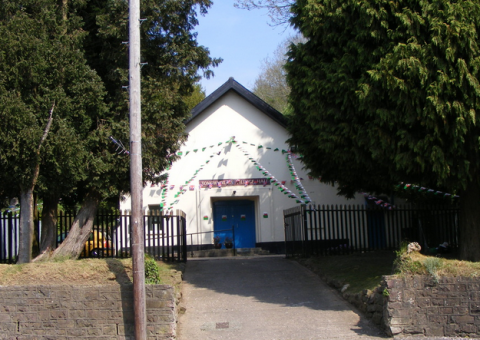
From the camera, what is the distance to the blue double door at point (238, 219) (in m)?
21.4

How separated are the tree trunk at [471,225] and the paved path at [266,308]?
2.83m

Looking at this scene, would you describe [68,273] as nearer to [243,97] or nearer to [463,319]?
[463,319]

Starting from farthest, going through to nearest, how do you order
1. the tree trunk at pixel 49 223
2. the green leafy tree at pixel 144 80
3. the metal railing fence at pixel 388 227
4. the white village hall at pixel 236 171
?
the white village hall at pixel 236 171 < the metal railing fence at pixel 388 227 < the tree trunk at pixel 49 223 < the green leafy tree at pixel 144 80

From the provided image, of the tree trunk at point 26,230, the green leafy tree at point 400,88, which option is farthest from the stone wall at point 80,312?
the green leafy tree at point 400,88

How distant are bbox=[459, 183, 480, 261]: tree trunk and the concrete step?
33.3 ft

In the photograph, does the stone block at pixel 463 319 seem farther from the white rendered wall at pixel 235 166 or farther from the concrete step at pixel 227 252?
the white rendered wall at pixel 235 166

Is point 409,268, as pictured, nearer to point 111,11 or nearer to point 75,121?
point 75,121

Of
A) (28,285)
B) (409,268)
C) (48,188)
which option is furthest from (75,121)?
(409,268)

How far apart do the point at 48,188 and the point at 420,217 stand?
37.4 ft

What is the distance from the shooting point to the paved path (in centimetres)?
855

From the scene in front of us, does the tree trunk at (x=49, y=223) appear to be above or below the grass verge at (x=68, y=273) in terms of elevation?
above

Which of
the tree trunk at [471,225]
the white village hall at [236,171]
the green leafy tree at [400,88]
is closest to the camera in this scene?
the green leafy tree at [400,88]

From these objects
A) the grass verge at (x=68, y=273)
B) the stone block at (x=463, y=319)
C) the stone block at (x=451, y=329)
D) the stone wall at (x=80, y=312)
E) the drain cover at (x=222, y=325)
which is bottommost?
the stone block at (x=451, y=329)

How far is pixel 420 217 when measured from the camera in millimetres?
16109
